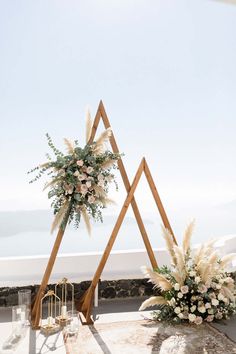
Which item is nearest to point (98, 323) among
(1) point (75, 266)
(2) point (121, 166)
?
(1) point (75, 266)

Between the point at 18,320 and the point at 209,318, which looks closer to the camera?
the point at 18,320

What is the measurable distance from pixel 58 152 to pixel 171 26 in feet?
29.4

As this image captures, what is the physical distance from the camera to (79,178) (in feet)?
10.6

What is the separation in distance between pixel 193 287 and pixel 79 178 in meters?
1.26

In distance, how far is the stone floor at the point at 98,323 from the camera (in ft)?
9.14

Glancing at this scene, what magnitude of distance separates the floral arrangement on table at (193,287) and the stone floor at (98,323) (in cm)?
15

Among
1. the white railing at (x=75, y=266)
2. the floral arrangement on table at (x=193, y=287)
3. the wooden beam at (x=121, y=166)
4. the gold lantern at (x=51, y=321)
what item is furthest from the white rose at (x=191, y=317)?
the gold lantern at (x=51, y=321)

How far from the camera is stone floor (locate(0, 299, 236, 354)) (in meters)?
2.79

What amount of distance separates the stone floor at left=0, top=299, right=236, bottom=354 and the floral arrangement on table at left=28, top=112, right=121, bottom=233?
76 cm

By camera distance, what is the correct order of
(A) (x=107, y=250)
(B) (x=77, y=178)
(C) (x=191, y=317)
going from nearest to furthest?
(C) (x=191, y=317), (B) (x=77, y=178), (A) (x=107, y=250)

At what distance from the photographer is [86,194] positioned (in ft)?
10.9

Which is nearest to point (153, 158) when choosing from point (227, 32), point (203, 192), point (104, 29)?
point (203, 192)

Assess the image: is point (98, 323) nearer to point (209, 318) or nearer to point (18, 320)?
point (18, 320)

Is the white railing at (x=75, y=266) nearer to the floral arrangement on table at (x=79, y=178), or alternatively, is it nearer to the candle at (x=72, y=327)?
the floral arrangement on table at (x=79, y=178)
